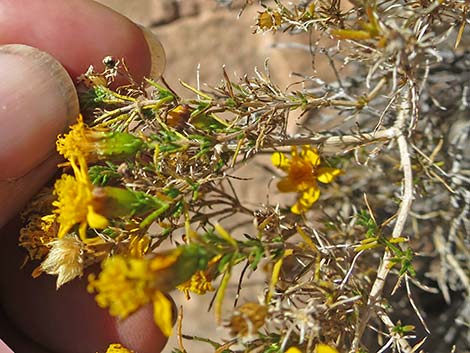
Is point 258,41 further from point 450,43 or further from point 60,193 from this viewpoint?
point 60,193

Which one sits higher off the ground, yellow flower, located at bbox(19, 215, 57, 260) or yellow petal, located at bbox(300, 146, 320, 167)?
yellow flower, located at bbox(19, 215, 57, 260)

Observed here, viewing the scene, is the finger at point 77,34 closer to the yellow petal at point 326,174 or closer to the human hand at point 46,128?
the human hand at point 46,128

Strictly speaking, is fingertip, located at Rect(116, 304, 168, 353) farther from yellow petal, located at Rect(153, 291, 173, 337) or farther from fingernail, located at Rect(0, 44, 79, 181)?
yellow petal, located at Rect(153, 291, 173, 337)

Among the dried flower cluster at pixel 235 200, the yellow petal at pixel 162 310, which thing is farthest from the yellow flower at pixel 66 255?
the yellow petal at pixel 162 310

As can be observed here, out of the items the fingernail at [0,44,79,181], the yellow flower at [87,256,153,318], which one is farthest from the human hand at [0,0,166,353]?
the yellow flower at [87,256,153,318]

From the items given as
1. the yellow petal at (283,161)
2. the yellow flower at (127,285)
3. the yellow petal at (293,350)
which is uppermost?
the yellow flower at (127,285)

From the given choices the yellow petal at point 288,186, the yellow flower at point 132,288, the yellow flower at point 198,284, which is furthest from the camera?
the yellow petal at point 288,186

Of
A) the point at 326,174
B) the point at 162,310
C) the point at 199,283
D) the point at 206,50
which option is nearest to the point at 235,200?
the point at 199,283
